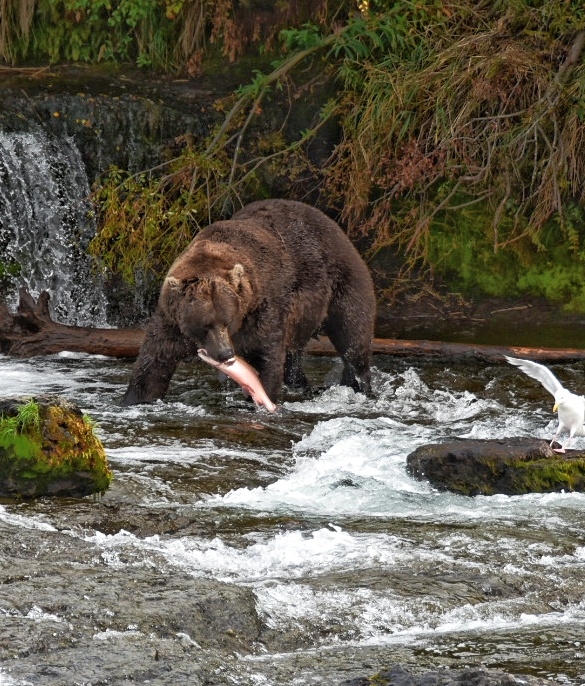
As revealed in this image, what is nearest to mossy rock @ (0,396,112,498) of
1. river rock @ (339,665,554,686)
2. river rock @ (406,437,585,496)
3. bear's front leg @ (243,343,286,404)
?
river rock @ (406,437,585,496)

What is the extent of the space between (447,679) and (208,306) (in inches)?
183

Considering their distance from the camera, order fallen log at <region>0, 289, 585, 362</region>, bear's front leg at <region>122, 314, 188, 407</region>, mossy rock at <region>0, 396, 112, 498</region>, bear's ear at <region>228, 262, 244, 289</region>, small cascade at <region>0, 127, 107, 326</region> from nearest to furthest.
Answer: mossy rock at <region>0, 396, 112, 498</region>
bear's ear at <region>228, 262, 244, 289</region>
bear's front leg at <region>122, 314, 188, 407</region>
fallen log at <region>0, 289, 585, 362</region>
small cascade at <region>0, 127, 107, 326</region>

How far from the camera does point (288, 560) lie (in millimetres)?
5613

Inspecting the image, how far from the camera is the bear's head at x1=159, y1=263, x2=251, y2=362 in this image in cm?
843

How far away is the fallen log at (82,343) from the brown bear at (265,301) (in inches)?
34.2

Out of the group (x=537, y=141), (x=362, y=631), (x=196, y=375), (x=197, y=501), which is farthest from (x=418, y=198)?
(x=362, y=631)

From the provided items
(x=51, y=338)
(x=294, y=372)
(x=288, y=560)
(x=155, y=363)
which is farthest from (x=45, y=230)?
(x=288, y=560)

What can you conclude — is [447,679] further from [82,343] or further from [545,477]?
[82,343]

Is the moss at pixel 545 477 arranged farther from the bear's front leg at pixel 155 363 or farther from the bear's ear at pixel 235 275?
the bear's front leg at pixel 155 363

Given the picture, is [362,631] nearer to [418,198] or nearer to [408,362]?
[408,362]

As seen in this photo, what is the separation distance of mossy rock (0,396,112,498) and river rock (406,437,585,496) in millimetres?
1803

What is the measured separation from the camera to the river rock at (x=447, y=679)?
13.2 feet

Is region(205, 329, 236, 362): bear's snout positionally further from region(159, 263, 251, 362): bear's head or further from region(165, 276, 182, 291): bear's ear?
region(165, 276, 182, 291): bear's ear

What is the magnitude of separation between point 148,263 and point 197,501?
18.5ft
